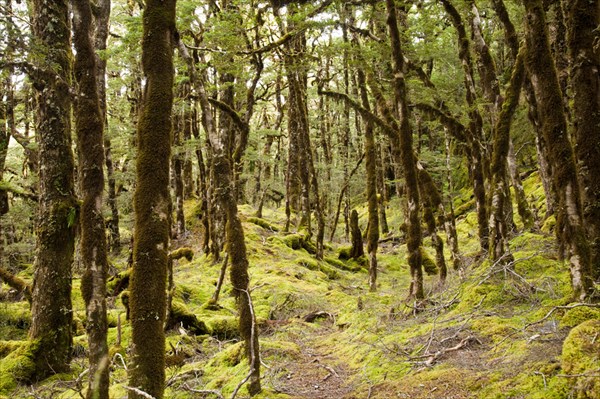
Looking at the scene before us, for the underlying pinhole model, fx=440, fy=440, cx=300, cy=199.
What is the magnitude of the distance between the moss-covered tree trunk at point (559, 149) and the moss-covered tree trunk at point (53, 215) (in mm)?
7745

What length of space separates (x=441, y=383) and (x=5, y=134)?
15865 mm

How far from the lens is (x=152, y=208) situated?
4324 mm

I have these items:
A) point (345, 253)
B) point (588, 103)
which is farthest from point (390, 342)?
point (345, 253)

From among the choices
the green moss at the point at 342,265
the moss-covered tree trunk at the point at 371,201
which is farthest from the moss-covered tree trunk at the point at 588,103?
the green moss at the point at 342,265

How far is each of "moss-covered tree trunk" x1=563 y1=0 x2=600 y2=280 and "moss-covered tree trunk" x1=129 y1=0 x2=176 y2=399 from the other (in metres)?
4.74

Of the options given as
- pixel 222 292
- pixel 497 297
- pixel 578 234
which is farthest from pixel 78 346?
pixel 578 234

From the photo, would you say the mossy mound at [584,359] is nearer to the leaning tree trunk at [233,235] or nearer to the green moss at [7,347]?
the leaning tree trunk at [233,235]

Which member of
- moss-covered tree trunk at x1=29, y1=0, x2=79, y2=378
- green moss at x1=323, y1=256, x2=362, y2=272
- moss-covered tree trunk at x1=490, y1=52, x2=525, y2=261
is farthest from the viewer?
green moss at x1=323, y1=256, x2=362, y2=272

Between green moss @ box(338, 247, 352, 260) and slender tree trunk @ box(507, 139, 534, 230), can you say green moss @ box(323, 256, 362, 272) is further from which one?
slender tree trunk @ box(507, 139, 534, 230)

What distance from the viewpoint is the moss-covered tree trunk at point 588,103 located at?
5105 millimetres

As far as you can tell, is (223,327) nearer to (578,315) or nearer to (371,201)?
(371,201)

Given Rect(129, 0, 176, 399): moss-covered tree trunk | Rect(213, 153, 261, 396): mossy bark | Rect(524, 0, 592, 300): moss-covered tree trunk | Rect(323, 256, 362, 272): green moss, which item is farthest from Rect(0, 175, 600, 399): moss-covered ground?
Rect(323, 256, 362, 272): green moss

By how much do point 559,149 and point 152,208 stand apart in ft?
15.0

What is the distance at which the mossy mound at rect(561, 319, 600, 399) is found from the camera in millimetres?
3297
